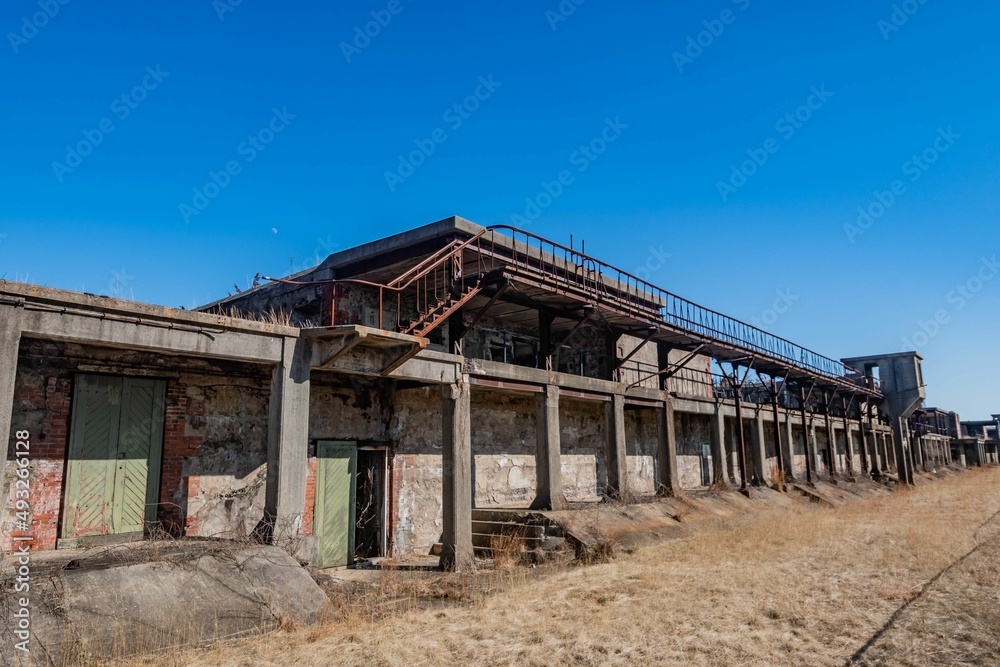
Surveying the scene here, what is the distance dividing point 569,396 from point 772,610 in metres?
8.65

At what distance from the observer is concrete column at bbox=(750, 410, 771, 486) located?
25.4 metres

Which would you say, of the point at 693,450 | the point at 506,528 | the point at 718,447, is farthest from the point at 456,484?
the point at 693,450

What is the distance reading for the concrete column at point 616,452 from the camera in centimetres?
1744

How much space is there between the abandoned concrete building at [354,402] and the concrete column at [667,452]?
2.5 inches

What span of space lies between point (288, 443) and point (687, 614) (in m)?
6.03

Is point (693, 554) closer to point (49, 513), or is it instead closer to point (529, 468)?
point (529, 468)

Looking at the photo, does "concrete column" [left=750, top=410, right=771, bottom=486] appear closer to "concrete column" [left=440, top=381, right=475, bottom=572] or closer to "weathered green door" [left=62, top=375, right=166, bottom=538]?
"concrete column" [left=440, top=381, right=475, bottom=572]

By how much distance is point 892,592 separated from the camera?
9.23m

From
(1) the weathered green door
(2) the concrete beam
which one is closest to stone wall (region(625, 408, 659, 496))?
(2) the concrete beam

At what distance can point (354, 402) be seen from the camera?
1417 cm

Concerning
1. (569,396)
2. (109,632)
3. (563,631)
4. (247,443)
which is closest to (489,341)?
(569,396)

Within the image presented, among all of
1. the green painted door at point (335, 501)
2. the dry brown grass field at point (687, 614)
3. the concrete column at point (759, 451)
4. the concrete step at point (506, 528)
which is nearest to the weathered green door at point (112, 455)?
the green painted door at point (335, 501)

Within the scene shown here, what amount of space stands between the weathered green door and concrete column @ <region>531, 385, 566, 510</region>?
25.7 ft

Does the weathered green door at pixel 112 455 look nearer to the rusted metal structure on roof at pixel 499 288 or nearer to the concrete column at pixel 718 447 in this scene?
the rusted metal structure on roof at pixel 499 288
